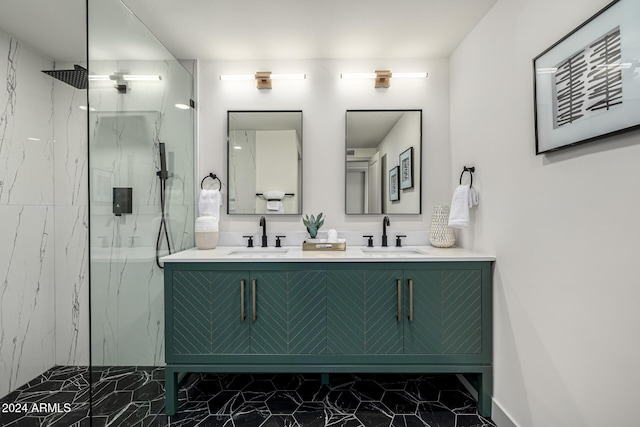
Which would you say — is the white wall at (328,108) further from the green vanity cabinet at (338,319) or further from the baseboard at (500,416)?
the baseboard at (500,416)

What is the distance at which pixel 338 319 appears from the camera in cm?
178

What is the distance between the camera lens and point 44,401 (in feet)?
6.30

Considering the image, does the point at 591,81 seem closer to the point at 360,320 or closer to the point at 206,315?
the point at 360,320

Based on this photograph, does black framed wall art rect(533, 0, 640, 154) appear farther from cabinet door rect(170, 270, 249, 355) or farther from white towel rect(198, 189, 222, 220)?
white towel rect(198, 189, 222, 220)

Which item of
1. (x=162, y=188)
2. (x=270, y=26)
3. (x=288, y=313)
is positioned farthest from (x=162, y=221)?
(x=270, y=26)

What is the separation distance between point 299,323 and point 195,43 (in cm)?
210

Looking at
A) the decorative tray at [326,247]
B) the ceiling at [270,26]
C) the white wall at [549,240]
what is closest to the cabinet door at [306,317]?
the decorative tray at [326,247]

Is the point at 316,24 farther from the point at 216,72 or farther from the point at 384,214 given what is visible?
the point at 384,214

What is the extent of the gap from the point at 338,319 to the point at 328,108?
1637 millimetres

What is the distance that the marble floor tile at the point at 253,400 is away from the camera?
1654 mm

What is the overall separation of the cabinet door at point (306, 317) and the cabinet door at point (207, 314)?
0.92 feet

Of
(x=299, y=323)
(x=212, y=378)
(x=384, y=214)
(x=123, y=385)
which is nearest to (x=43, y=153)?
(x=123, y=385)

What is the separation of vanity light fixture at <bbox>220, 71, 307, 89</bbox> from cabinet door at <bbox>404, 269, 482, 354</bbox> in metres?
1.82

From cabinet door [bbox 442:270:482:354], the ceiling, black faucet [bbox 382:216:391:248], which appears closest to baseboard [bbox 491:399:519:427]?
cabinet door [bbox 442:270:482:354]
